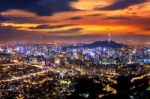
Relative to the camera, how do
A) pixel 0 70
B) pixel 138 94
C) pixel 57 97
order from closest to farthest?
pixel 138 94 < pixel 57 97 < pixel 0 70

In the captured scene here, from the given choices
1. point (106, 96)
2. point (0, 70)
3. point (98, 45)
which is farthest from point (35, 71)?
point (98, 45)

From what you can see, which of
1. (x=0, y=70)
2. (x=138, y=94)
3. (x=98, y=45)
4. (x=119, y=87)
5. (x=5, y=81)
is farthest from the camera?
(x=98, y=45)

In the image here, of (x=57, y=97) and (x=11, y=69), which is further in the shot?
(x=11, y=69)

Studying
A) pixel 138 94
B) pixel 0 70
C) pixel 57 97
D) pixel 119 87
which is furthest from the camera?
pixel 0 70

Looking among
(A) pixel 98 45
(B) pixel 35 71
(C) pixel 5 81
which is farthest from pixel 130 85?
(A) pixel 98 45

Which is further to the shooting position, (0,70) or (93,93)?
(0,70)

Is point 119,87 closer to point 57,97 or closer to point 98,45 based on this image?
point 57,97

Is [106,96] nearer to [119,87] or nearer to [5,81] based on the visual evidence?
[119,87]

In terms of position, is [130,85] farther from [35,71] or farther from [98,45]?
[98,45]

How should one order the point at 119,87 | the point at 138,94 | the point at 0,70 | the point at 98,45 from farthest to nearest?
the point at 98,45, the point at 0,70, the point at 119,87, the point at 138,94
